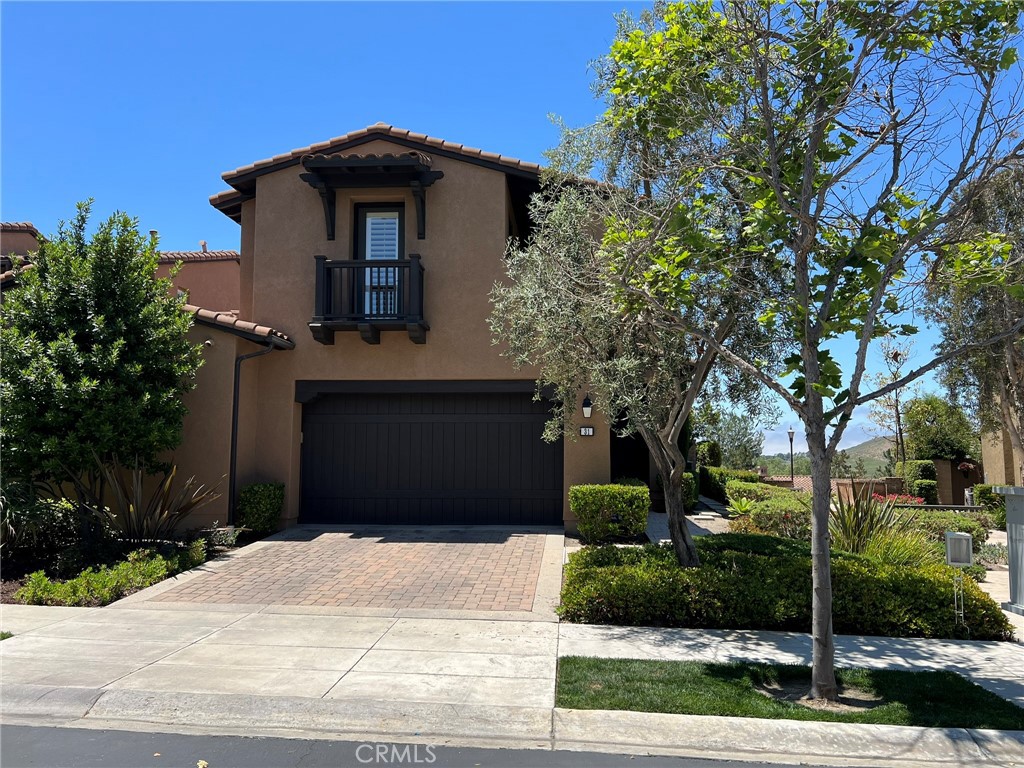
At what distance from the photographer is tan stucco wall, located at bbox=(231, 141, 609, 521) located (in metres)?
13.3


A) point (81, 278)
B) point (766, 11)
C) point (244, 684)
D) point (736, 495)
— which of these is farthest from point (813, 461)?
point (736, 495)

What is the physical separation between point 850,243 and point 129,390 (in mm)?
9775

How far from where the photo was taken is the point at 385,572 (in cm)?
978

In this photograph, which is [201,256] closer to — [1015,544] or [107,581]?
[107,581]

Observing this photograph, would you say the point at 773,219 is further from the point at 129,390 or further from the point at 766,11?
the point at 129,390

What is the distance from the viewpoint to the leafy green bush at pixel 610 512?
11641mm

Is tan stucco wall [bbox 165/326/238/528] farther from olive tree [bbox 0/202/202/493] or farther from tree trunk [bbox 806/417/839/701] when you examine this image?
tree trunk [bbox 806/417/839/701]

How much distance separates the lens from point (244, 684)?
5559mm

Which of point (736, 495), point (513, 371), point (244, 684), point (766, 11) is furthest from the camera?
point (736, 495)

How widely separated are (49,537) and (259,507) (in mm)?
3080

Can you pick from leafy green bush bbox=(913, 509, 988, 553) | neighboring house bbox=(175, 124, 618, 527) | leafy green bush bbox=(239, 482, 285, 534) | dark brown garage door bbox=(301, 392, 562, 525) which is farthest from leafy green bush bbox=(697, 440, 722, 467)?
leafy green bush bbox=(239, 482, 285, 534)

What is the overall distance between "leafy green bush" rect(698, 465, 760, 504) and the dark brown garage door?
10300mm

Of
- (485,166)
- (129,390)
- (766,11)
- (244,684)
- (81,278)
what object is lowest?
(244,684)

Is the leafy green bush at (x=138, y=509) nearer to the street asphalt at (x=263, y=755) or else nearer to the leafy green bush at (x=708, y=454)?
the street asphalt at (x=263, y=755)
